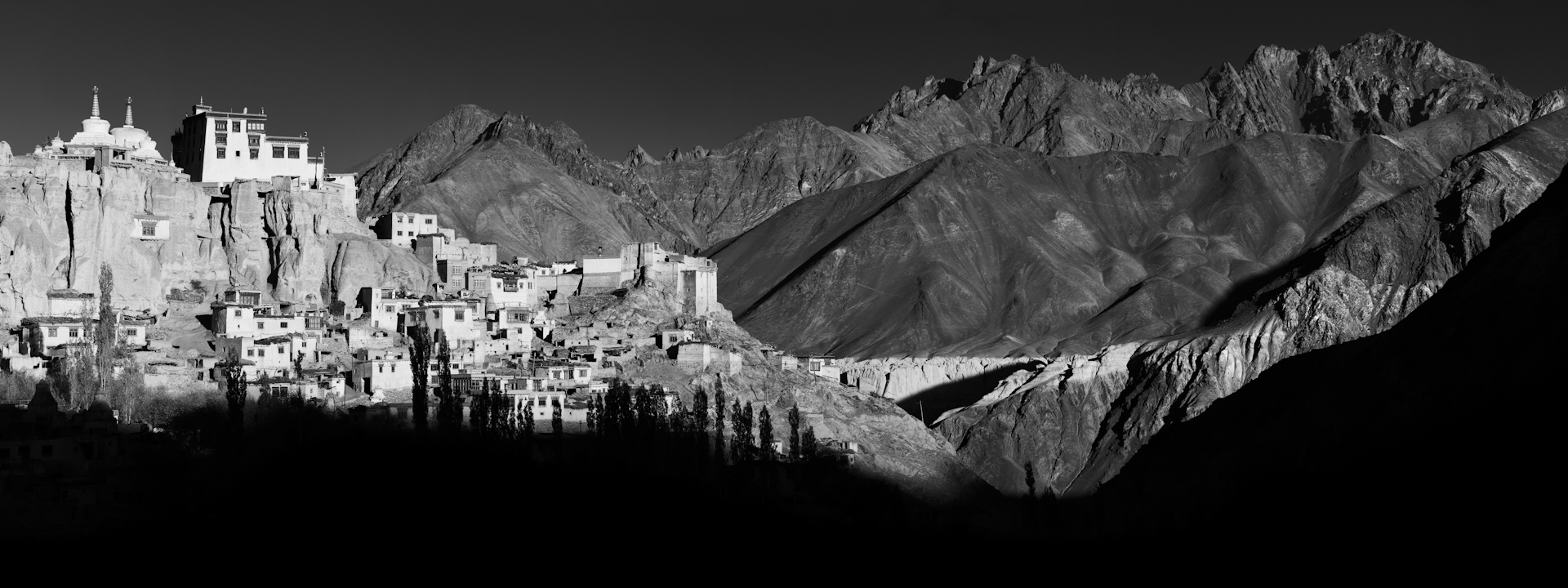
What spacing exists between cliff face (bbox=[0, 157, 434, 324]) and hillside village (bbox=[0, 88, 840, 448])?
5.3 inches

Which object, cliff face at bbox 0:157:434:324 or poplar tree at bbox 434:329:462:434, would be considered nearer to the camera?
poplar tree at bbox 434:329:462:434

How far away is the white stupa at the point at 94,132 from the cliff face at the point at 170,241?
5.97 m

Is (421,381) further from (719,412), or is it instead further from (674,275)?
(674,275)

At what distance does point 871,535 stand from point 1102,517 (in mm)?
40099

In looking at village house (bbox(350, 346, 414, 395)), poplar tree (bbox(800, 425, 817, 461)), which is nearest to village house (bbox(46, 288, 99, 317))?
village house (bbox(350, 346, 414, 395))

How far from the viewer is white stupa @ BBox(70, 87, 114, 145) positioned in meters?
131

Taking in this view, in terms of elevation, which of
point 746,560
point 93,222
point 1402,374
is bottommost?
point 746,560

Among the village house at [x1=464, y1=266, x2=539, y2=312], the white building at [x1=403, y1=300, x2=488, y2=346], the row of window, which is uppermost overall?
the row of window

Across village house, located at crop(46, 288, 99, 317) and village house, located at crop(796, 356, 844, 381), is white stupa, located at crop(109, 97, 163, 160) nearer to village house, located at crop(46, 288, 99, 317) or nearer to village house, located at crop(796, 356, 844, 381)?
village house, located at crop(46, 288, 99, 317)

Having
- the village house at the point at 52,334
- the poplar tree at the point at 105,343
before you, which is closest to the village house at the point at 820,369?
the poplar tree at the point at 105,343

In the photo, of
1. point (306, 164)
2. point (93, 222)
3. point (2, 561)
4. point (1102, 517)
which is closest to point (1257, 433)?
point (1102, 517)

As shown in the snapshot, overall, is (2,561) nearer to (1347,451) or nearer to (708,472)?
(708,472)

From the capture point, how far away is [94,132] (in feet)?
433

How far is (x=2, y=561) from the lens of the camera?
90.4m
